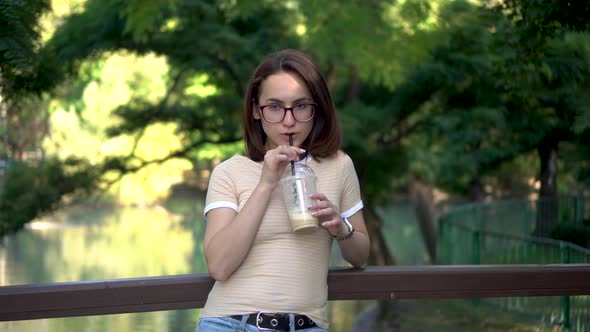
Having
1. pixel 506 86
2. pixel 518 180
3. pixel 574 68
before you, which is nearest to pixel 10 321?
pixel 506 86

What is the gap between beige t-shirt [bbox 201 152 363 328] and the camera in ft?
8.76

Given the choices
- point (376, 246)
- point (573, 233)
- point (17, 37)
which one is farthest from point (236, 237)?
point (376, 246)

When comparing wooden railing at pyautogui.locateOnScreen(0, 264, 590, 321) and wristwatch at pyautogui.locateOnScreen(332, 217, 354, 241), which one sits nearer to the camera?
wristwatch at pyautogui.locateOnScreen(332, 217, 354, 241)

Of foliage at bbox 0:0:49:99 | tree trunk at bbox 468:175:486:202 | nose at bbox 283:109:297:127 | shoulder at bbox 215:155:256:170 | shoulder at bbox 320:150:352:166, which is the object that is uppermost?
tree trunk at bbox 468:175:486:202

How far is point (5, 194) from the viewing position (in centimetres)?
1170

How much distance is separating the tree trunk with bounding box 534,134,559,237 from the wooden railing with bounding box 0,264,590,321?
348 inches

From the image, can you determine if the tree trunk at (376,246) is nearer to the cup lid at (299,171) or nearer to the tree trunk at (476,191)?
the tree trunk at (476,191)

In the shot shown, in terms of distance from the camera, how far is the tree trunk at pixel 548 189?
1225cm

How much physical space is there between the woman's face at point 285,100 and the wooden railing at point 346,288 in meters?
0.57

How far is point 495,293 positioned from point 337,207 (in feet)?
2.81

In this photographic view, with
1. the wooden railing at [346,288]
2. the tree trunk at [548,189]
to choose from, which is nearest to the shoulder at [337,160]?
the wooden railing at [346,288]

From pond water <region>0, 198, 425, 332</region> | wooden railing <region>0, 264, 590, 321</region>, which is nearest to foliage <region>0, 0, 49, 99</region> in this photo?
pond water <region>0, 198, 425, 332</region>

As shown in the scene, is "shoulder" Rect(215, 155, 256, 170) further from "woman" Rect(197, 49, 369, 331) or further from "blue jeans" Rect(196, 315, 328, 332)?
"blue jeans" Rect(196, 315, 328, 332)

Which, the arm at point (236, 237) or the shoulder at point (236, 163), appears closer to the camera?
the arm at point (236, 237)
